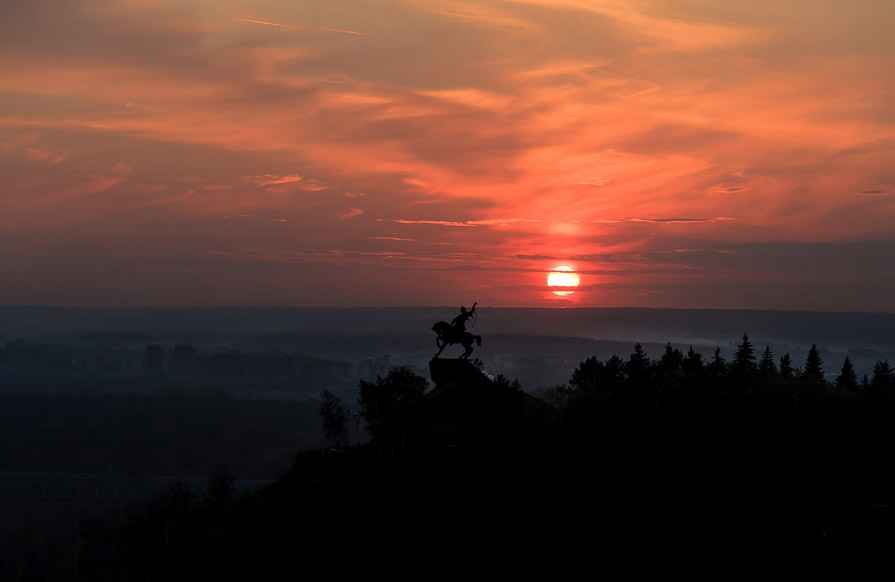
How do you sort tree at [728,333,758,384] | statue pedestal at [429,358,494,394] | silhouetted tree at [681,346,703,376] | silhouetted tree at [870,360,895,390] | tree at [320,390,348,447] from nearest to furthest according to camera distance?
tree at [320,390,348,447], statue pedestal at [429,358,494,394], tree at [728,333,758,384], silhouetted tree at [870,360,895,390], silhouetted tree at [681,346,703,376]

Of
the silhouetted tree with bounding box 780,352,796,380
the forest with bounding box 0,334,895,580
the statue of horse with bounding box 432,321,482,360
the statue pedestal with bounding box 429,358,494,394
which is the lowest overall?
the forest with bounding box 0,334,895,580

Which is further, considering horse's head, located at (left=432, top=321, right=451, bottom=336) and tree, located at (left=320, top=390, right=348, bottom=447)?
horse's head, located at (left=432, top=321, right=451, bottom=336)

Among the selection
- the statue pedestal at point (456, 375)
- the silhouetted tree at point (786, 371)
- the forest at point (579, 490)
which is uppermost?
the silhouetted tree at point (786, 371)

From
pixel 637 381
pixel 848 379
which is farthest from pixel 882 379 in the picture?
pixel 637 381

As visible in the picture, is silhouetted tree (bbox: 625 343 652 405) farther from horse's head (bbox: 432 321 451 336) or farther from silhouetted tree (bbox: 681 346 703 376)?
horse's head (bbox: 432 321 451 336)

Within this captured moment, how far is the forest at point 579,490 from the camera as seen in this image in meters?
51.6

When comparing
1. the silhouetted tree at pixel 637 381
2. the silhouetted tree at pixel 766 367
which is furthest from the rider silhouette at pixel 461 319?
the silhouetted tree at pixel 766 367

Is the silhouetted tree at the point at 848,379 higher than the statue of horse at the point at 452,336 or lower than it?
lower

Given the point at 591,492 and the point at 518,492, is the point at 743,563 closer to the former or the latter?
the point at 591,492

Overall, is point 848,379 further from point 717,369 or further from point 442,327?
point 442,327

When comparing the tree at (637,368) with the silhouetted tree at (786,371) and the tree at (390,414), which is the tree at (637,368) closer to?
the silhouetted tree at (786,371)

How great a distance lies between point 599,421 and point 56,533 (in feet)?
480

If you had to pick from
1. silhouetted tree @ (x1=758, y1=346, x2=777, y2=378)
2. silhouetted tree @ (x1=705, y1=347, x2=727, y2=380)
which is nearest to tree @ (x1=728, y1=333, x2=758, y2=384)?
silhouetted tree @ (x1=705, y1=347, x2=727, y2=380)

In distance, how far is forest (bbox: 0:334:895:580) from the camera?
5159cm
